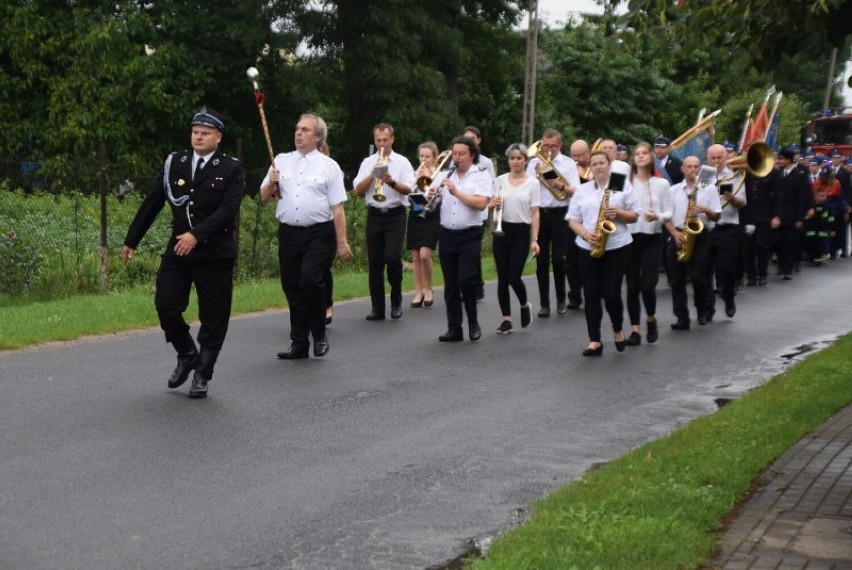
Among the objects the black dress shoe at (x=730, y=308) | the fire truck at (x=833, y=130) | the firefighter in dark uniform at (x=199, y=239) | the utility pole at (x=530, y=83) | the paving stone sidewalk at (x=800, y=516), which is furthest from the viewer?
the fire truck at (x=833, y=130)

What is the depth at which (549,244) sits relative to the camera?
15.5 m

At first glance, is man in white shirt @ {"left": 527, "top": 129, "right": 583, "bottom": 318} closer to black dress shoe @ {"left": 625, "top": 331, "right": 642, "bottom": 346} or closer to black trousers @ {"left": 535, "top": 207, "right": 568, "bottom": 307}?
black trousers @ {"left": 535, "top": 207, "right": 568, "bottom": 307}

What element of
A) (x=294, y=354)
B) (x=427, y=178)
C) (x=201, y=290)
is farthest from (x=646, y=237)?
(x=201, y=290)

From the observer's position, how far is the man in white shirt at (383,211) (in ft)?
47.2

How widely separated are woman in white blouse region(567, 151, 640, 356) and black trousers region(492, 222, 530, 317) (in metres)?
1.19

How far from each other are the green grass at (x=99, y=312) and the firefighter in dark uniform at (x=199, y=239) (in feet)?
7.93

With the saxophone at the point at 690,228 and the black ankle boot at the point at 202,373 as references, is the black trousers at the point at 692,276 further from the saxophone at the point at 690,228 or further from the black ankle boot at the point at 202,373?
the black ankle boot at the point at 202,373

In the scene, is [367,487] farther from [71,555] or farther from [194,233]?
[194,233]

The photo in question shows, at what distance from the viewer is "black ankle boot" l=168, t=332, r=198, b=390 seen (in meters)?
9.88

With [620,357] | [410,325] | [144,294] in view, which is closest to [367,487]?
[620,357]

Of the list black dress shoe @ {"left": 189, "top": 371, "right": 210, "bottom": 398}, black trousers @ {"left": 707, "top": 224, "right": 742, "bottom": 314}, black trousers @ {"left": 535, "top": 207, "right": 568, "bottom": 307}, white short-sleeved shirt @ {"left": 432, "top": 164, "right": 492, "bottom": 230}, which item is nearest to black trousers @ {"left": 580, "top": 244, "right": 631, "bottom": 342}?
white short-sleeved shirt @ {"left": 432, "top": 164, "right": 492, "bottom": 230}

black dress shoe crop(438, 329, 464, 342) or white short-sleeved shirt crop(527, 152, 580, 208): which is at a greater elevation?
white short-sleeved shirt crop(527, 152, 580, 208)

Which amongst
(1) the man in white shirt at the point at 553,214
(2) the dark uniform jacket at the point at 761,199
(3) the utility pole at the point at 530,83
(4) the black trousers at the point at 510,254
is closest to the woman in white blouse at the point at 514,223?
(4) the black trousers at the point at 510,254

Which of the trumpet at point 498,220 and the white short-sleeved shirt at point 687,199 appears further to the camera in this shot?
the white short-sleeved shirt at point 687,199
